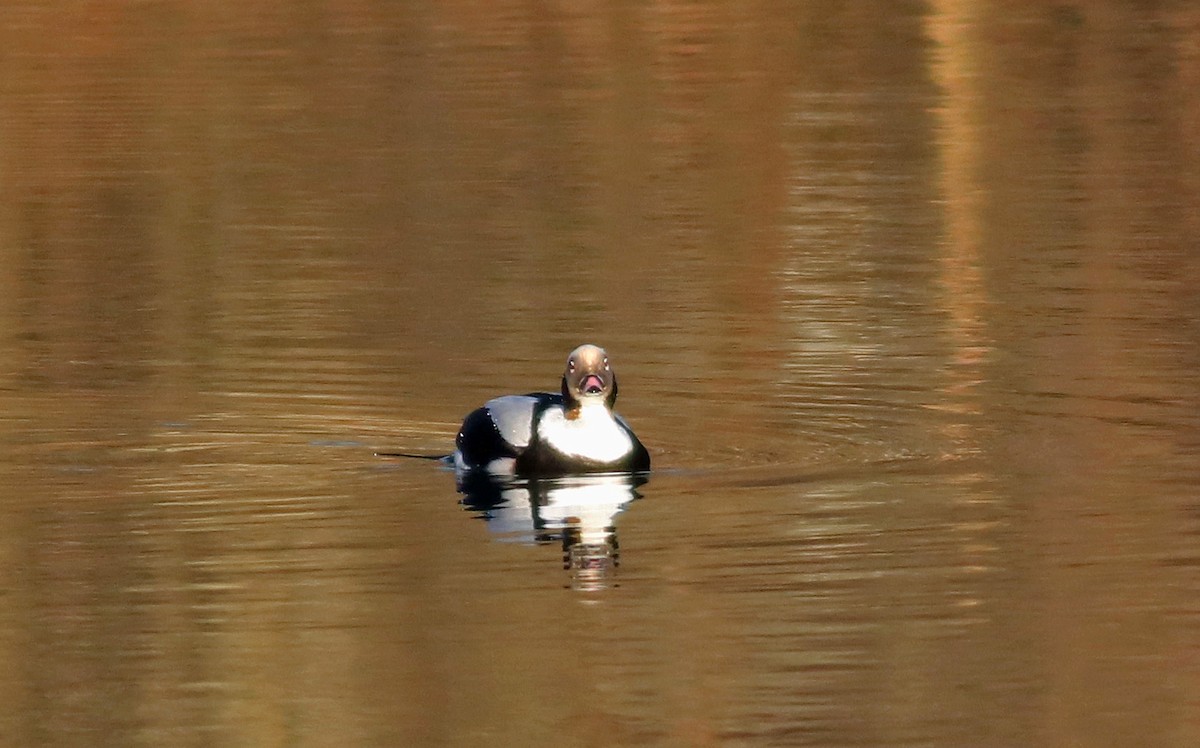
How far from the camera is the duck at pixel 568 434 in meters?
13.9

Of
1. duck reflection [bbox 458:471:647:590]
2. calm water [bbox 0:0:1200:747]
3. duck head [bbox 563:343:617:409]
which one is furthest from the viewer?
duck head [bbox 563:343:617:409]

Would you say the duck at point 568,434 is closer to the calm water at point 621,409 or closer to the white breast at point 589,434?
the white breast at point 589,434

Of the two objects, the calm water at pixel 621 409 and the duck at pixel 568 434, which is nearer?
the calm water at pixel 621 409

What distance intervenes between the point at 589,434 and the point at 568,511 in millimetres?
693

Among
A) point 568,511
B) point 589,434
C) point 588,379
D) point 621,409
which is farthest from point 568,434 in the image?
point 621,409

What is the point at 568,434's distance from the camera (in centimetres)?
1398

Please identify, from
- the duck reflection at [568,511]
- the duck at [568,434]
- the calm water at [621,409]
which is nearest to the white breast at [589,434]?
the duck at [568,434]

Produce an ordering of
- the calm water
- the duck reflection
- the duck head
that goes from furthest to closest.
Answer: the duck head < the duck reflection < the calm water

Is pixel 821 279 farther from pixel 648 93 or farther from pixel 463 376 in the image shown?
pixel 648 93

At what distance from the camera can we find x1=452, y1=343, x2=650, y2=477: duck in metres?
13.9

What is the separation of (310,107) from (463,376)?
58.5 feet

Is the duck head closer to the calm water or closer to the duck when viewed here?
the duck

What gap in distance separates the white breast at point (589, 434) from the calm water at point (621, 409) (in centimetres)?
25

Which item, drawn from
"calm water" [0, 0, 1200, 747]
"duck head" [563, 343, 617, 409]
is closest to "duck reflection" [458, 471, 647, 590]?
"calm water" [0, 0, 1200, 747]
